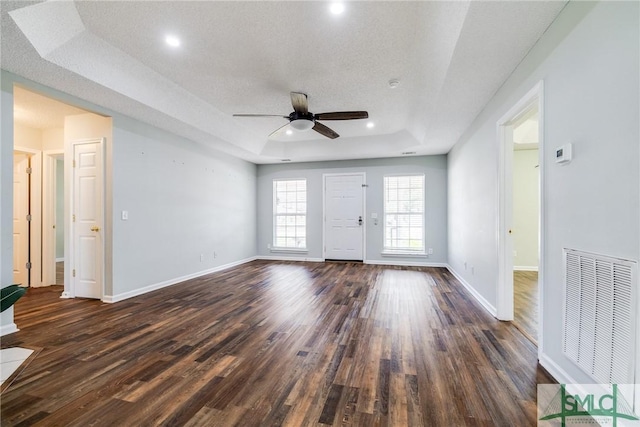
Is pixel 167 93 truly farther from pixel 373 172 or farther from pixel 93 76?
pixel 373 172

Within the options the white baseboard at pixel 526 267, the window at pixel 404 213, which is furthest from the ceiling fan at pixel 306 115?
the white baseboard at pixel 526 267

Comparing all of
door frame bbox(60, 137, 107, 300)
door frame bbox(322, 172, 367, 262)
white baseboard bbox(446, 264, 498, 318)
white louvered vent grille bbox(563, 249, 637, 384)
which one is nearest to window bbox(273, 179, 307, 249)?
door frame bbox(322, 172, 367, 262)

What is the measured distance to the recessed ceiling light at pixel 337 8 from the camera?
2.08 meters

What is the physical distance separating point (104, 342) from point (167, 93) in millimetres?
3013

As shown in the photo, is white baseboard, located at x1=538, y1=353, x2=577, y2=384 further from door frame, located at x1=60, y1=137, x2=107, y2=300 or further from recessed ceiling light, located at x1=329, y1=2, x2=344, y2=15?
door frame, located at x1=60, y1=137, x2=107, y2=300

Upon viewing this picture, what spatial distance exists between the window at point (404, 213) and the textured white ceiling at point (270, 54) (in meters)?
2.17

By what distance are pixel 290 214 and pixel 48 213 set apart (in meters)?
4.61

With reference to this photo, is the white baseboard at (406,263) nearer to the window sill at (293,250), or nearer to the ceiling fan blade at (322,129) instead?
the window sill at (293,250)

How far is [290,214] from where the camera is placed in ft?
23.3

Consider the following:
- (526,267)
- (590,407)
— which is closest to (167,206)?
(590,407)

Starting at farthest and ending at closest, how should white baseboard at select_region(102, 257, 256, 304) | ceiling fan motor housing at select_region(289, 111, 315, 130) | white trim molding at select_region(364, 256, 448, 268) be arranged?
1. white trim molding at select_region(364, 256, 448, 268)
2. white baseboard at select_region(102, 257, 256, 304)
3. ceiling fan motor housing at select_region(289, 111, 315, 130)

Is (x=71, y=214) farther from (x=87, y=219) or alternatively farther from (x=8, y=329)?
(x=8, y=329)

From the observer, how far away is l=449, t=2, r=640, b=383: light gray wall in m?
1.29

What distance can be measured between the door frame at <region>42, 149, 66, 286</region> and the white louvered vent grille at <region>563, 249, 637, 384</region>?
6691 millimetres
